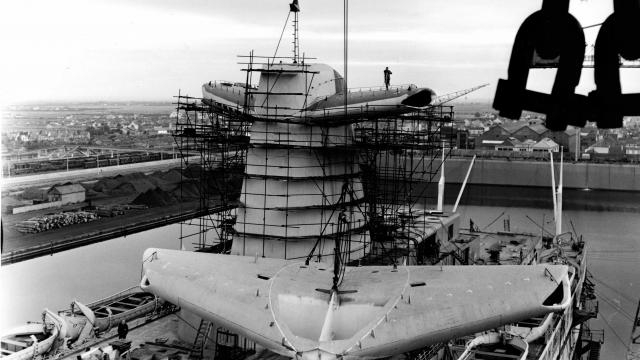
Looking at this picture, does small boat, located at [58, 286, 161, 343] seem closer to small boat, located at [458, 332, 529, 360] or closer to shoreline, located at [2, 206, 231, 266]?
small boat, located at [458, 332, 529, 360]

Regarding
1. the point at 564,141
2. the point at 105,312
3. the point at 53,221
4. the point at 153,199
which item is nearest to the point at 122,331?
the point at 105,312

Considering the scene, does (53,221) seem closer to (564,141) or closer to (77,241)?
(77,241)

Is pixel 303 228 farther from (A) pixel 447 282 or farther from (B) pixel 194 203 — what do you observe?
(B) pixel 194 203

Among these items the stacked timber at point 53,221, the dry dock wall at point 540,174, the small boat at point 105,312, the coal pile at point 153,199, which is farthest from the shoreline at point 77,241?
the dry dock wall at point 540,174

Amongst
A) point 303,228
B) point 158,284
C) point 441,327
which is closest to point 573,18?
point 441,327

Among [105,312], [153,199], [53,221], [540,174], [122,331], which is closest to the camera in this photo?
[122,331]
